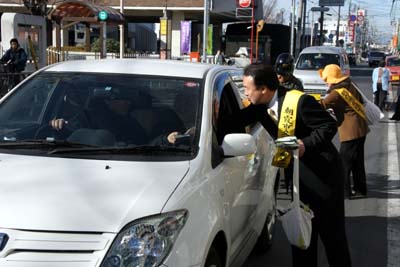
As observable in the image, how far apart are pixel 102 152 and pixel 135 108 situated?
58 centimetres

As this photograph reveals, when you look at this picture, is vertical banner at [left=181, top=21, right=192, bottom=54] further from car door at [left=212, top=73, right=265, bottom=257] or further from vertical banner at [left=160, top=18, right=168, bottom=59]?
car door at [left=212, top=73, right=265, bottom=257]

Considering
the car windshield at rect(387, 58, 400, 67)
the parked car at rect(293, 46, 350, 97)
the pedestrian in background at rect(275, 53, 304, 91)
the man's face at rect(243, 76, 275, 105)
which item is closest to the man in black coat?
the man's face at rect(243, 76, 275, 105)

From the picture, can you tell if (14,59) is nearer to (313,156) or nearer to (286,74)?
(286,74)

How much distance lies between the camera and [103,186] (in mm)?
2887

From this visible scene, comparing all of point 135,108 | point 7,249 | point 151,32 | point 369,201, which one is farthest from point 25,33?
point 151,32

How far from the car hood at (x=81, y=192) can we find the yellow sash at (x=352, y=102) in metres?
4.07

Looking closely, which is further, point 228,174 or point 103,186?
point 228,174

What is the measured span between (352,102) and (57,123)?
4253 millimetres

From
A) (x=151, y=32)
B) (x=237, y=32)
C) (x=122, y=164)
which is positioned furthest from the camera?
(x=151, y=32)

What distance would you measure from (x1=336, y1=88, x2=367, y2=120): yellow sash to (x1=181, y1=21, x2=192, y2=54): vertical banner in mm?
26012

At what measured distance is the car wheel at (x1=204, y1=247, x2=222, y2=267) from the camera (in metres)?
3.03

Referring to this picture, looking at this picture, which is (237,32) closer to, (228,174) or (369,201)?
(369,201)

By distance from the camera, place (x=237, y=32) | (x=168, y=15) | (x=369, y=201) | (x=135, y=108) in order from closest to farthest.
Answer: (x=135, y=108)
(x=369, y=201)
(x=237, y=32)
(x=168, y=15)

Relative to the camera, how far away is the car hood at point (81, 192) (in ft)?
8.59
